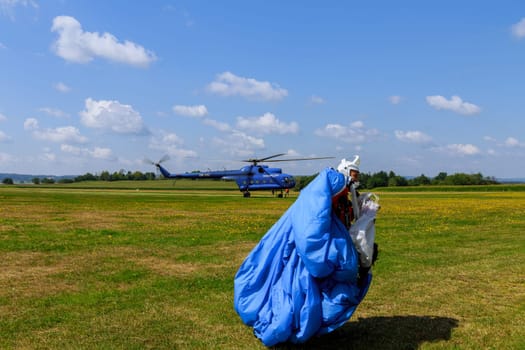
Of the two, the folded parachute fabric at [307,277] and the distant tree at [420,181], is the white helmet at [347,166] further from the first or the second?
the distant tree at [420,181]

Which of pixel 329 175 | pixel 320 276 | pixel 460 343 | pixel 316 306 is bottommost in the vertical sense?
pixel 460 343

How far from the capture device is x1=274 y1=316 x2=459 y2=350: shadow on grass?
19.0 feet

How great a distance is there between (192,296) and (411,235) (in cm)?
1043

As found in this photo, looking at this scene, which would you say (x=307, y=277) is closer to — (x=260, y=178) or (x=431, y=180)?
(x=260, y=178)

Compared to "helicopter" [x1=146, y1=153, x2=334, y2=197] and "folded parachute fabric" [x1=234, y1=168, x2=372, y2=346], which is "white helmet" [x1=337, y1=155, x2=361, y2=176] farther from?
"helicopter" [x1=146, y1=153, x2=334, y2=197]

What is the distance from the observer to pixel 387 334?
6199 millimetres

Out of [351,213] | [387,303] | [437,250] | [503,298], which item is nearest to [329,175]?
[351,213]

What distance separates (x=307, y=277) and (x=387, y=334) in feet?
6.31

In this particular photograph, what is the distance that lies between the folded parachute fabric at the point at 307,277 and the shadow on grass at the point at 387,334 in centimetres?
73

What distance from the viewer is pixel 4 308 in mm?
7191

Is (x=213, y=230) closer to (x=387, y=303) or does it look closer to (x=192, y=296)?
(x=192, y=296)

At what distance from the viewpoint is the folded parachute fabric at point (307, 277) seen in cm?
491

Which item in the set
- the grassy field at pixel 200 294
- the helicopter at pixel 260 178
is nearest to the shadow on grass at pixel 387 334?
the grassy field at pixel 200 294

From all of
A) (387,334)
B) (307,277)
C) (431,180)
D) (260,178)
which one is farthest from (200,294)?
(431,180)
